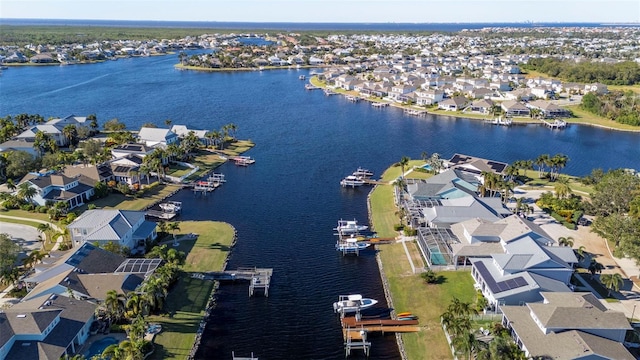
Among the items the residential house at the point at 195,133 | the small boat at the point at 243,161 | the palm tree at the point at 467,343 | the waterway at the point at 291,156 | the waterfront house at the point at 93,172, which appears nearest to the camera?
the palm tree at the point at 467,343

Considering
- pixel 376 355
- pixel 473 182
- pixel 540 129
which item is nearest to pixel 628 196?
pixel 473 182

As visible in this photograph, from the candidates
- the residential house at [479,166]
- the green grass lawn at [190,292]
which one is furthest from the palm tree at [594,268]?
the green grass lawn at [190,292]

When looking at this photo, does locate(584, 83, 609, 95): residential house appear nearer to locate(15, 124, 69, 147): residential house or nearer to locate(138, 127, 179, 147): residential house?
locate(138, 127, 179, 147): residential house

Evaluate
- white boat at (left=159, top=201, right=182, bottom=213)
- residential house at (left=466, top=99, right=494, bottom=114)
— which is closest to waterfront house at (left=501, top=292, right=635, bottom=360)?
white boat at (left=159, top=201, right=182, bottom=213)

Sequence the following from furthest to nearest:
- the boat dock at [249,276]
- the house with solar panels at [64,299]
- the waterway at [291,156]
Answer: the boat dock at [249,276] < the waterway at [291,156] < the house with solar panels at [64,299]

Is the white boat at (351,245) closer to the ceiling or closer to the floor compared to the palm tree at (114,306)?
closer to the floor

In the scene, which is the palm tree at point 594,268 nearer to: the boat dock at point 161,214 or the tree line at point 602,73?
the boat dock at point 161,214

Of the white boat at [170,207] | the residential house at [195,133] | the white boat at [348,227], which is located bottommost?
the white boat at [348,227]

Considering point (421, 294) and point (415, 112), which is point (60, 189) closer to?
point (421, 294)
